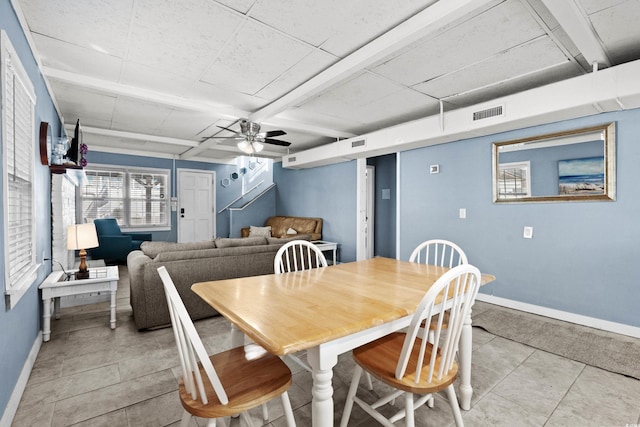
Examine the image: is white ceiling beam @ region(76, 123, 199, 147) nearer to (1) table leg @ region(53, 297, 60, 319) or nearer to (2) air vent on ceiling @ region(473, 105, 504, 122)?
(1) table leg @ region(53, 297, 60, 319)

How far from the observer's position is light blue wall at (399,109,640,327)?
2.91 meters

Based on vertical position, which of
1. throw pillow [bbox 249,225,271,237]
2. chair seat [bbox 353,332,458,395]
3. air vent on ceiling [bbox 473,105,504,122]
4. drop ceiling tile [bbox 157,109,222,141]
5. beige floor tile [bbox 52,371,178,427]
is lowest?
beige floor tile [bbox 52,371,178,427]

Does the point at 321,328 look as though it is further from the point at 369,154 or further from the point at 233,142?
the point at 233,142

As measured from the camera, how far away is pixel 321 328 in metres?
1.12

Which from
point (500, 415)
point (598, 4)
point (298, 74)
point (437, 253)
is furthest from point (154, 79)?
point (500, 415)

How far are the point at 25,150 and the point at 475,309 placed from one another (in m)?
4.48

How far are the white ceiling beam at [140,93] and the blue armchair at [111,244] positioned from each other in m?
3.52

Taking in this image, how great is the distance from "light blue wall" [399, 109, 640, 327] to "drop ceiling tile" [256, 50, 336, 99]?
233 centimetres

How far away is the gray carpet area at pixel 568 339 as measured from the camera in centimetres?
239

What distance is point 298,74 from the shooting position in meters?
3.05

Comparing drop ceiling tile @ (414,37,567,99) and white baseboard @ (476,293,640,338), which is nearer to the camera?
drop ceiling tile @ (414,37,567,99)

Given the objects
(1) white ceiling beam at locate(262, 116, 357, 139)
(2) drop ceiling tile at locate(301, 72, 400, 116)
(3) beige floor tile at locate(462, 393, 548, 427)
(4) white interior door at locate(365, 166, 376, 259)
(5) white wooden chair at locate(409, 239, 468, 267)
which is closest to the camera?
(3) beige floor tile at locate(462, 393, 548, 427)

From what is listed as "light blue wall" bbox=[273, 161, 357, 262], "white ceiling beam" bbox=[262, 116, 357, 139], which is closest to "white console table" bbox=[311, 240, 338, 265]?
"light blue wall" bbox=[273, 161, 357, 262]

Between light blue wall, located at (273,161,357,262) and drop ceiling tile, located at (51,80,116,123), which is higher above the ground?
drop ceiling tile, located at (51,80,116,123)
